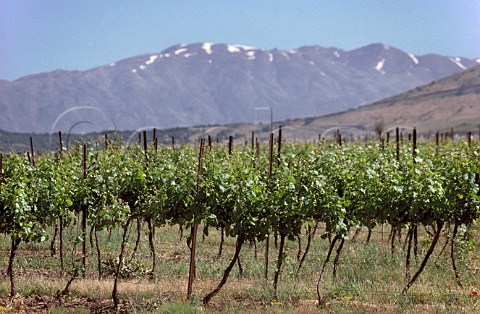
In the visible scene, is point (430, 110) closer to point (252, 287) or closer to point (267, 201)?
point (252, 287)

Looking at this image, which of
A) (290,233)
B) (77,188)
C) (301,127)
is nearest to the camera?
(290,233)

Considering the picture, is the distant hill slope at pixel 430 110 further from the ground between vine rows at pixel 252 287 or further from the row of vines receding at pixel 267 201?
the row of vines receding at pixel 267 201

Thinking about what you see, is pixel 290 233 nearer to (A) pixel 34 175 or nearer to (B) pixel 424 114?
(A) pixel 34 175

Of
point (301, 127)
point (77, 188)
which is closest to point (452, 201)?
point (77, 188)

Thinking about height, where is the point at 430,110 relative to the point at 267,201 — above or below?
above

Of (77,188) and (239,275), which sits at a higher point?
(77,188)

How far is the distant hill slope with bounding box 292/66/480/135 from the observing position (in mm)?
133750

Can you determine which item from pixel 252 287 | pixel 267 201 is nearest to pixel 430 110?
pixel 252 287

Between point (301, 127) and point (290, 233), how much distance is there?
428 ft

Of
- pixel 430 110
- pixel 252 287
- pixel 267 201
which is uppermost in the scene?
pixel 430 110

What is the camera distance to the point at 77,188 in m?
12.8

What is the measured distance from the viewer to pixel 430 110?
145 metres

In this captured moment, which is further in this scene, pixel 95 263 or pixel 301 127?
pixel 301 127

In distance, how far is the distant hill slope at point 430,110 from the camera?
13375 centimetres
